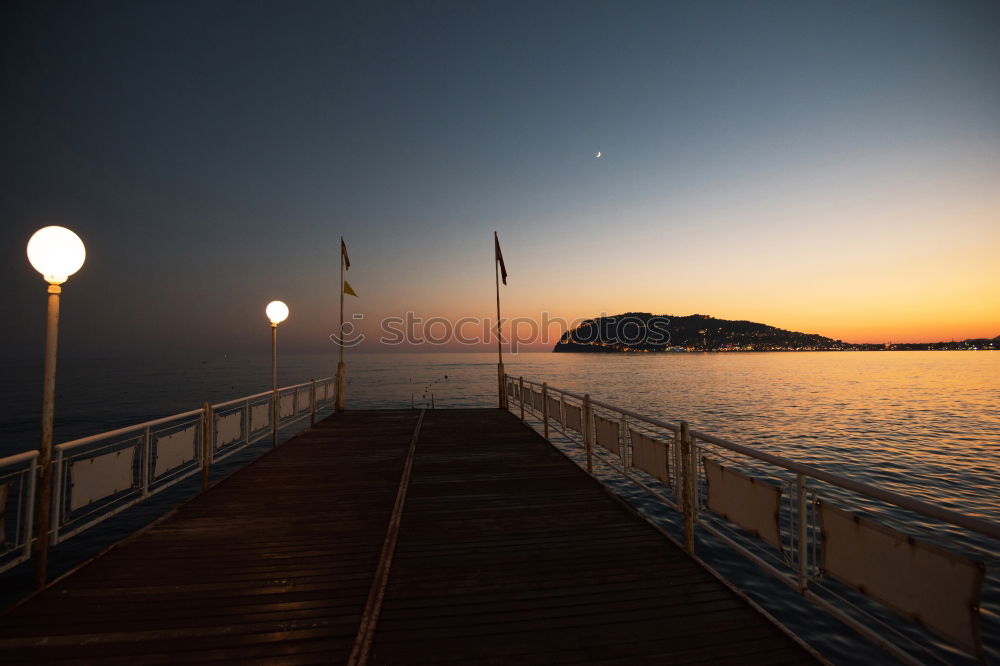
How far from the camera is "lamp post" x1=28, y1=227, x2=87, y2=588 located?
445cm

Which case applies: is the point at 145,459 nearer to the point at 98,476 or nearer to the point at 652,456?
the point at 98,476

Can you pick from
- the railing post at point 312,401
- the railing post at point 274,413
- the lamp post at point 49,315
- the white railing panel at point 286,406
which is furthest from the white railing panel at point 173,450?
the railing post at point 312,401

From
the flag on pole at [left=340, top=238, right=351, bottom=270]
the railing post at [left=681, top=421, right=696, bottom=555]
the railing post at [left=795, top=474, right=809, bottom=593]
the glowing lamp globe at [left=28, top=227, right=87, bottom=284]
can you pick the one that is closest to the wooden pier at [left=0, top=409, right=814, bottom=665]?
the railing post at [left=681, top=421, right=696, bottom=555]

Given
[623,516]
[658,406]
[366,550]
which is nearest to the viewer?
[366,550]

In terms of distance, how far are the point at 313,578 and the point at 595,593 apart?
2885mm

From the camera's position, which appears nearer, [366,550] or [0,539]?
[0,539]

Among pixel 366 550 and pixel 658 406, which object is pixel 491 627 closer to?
pixel 366 550

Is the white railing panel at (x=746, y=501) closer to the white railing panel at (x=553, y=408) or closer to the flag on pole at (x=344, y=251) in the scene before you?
the white railing panel at (x=553, y=408)

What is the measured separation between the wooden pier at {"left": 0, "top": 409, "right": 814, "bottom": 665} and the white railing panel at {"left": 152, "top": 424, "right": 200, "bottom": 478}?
689 millimetres

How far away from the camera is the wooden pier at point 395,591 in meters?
3.51

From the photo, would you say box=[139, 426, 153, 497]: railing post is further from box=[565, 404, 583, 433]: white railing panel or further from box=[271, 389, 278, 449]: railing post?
box=[565, 404, 583, 433]: white railing panel

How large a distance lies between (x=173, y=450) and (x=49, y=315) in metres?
2.74

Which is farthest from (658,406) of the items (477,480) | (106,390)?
(106,390)

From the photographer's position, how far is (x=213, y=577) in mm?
4586
